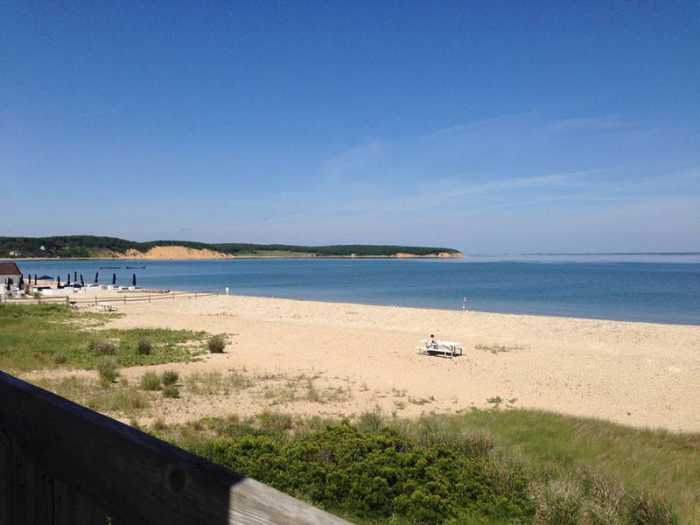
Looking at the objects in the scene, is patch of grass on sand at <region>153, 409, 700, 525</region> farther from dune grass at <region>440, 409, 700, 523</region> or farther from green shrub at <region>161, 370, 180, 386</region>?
green shrub at <region>161, 370, 180, 386</region>

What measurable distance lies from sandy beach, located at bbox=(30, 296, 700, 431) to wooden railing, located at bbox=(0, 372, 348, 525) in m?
8.66

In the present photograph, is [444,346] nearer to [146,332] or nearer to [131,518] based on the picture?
[146,332]

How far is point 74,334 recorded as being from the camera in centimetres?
2073

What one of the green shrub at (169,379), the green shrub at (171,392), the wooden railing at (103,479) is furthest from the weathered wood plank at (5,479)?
the green shrub at (169,379)

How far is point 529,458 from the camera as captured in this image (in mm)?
7387

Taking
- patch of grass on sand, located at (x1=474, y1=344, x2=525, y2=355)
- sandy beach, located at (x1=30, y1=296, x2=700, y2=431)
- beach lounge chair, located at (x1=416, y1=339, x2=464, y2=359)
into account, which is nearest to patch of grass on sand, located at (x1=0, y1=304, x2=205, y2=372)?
sandy beach, located at (x1=30, y1=296, x2=700, y2=431)

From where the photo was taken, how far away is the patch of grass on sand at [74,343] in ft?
49.1

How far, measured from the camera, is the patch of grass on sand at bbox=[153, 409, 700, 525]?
489 cm

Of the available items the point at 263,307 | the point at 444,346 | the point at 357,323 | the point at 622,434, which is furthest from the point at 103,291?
the point at 622,434

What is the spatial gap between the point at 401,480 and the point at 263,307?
35420 mm

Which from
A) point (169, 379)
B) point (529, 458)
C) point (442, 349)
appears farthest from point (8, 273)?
point (529, 458)

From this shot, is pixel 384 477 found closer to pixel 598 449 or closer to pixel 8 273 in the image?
pixel 598 449

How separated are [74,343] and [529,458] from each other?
16.5 meters

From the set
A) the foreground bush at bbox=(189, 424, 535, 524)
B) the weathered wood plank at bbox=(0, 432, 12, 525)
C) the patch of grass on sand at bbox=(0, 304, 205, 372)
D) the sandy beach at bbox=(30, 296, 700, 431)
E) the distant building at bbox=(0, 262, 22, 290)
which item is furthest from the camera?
the distant building at bbox=(0, 262, 22, 290)
